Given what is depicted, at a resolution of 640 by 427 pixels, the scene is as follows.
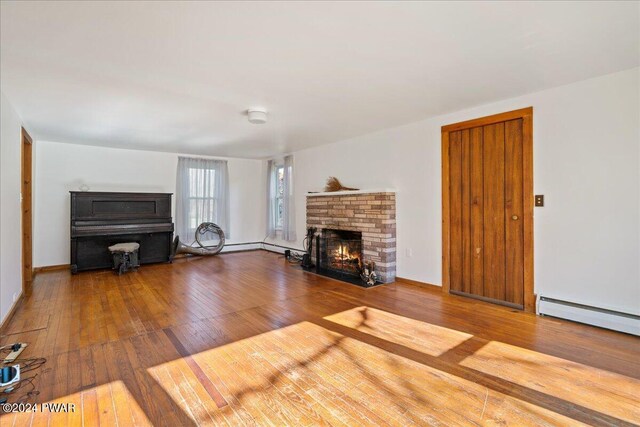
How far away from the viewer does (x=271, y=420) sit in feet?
5.56

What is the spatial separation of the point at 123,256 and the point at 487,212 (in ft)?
18.3

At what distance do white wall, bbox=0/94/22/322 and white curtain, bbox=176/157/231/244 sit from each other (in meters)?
2.99

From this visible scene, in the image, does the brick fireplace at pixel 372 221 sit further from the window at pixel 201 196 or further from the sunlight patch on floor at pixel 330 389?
the window at pixel 201 196

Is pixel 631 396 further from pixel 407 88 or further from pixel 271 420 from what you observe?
pixel 407 88

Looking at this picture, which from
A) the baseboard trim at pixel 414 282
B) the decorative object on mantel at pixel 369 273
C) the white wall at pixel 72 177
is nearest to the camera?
the baseboard trim at pixel 414 282

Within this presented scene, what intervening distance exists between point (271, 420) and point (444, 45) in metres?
2.69

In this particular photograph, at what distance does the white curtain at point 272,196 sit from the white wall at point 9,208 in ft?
14.7

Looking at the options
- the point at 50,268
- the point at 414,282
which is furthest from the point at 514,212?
the point at 50,268

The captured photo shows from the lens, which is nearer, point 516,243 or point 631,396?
point 631,396

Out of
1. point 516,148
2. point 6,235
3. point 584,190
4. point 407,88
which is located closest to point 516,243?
point 584,190

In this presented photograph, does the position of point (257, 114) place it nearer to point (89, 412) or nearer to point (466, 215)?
point (466, 215)

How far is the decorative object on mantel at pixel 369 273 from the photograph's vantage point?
4570mm

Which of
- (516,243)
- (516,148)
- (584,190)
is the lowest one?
(516,243)

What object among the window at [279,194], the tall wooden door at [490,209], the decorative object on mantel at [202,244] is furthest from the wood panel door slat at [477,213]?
→ the decorative object on mantel at [202,244]
